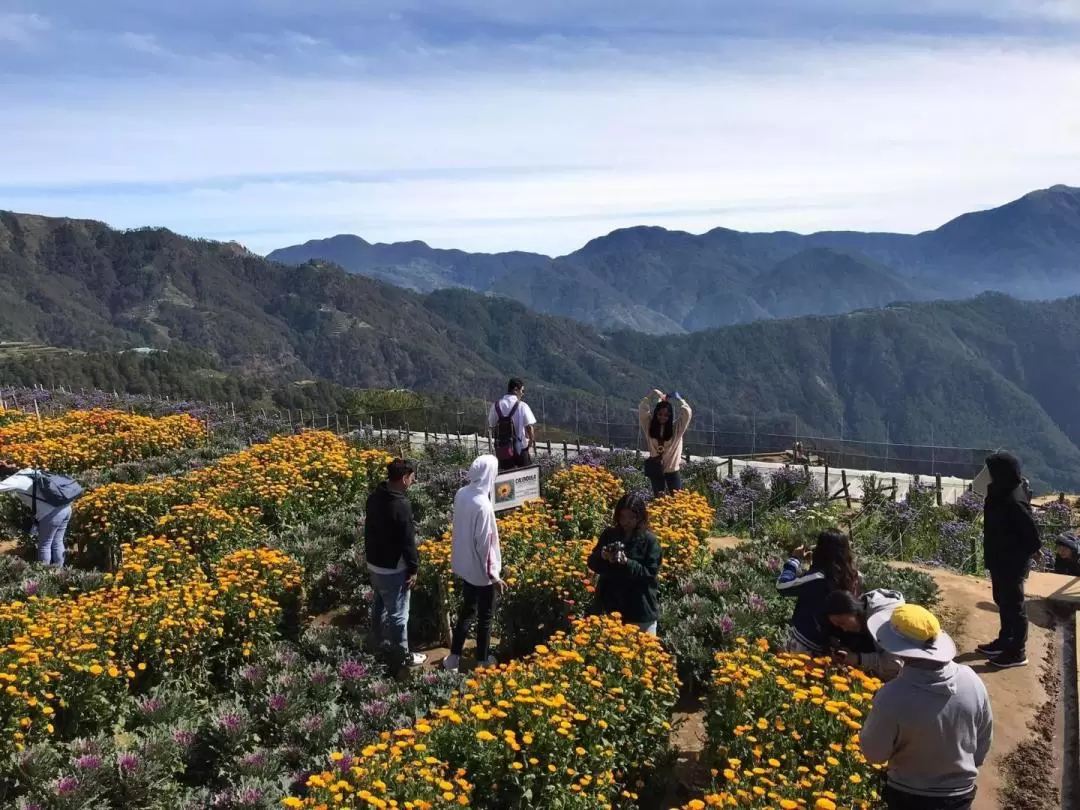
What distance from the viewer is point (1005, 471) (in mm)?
5918

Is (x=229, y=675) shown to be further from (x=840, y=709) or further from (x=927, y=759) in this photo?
(x=927, y=759)

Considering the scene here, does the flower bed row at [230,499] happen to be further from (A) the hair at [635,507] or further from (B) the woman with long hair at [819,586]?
(B) the woman with long hair at [819,586]

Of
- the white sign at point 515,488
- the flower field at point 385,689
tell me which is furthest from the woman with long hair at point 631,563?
the white sign at point 515,488

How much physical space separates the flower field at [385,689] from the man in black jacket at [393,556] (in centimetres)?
31

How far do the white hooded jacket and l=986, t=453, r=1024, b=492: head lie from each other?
3.67m

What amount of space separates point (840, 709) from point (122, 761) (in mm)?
4002

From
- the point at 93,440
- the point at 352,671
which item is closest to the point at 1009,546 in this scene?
the point at 352,671

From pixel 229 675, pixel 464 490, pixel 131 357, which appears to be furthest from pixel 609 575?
pixel 131 357

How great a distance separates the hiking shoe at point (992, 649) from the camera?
6273 mm

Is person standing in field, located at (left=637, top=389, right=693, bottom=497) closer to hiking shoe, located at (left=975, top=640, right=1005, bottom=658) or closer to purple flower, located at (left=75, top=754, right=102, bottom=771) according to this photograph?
hiking shoe, located at (left=975, top=640, right=1005, bottom=658)

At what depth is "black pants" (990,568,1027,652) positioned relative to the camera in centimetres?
602

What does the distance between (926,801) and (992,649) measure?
3.33 metres

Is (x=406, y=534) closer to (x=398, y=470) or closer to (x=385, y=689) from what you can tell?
(x=398, y=470)

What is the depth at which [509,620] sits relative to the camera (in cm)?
674
